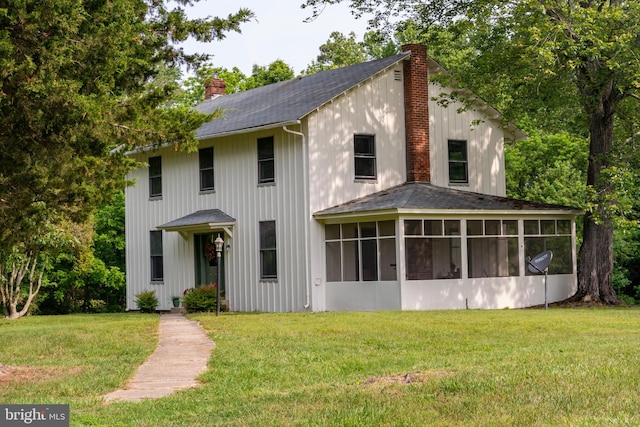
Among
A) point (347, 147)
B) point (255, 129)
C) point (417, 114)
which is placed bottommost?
point (347, 147)

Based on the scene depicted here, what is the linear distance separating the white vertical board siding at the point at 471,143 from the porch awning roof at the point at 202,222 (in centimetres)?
600

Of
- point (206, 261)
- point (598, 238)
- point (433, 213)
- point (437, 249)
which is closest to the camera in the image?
point (433, 213)

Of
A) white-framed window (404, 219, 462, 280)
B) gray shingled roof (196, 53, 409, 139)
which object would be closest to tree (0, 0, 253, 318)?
white-framed window (404, 219, 462, 280)

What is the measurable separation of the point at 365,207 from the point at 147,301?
31.1 feet

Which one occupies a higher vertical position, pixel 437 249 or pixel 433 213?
pixel 433 213

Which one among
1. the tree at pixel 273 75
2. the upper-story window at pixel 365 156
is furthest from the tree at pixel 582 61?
the tree at pixel 273 75

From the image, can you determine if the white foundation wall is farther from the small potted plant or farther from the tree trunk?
the small potted plant

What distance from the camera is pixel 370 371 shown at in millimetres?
13508

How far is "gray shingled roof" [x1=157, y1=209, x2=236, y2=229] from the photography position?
28.0 meters

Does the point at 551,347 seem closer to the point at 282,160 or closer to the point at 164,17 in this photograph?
the point at 164,17

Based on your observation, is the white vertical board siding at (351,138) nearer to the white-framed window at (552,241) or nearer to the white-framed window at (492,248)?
the white-framed window at (492,248)

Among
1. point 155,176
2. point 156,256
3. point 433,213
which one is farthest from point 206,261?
point 433,213

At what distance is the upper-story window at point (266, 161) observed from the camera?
2714 centimetres

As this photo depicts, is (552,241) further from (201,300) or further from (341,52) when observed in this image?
(341,52)
